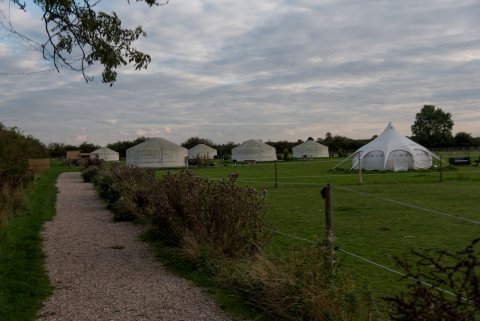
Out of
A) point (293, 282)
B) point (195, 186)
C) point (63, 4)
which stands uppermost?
point (63, 4)

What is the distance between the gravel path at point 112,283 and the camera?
5461 millimetres

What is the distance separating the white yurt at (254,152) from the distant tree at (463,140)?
4361 centimetres

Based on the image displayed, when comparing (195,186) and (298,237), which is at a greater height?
(195,186)

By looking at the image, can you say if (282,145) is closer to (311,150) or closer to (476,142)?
(311,150)

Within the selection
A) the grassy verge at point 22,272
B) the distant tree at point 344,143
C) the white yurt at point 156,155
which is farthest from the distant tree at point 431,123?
the grassy verge at point 22,272

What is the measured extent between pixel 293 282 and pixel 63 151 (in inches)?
4259

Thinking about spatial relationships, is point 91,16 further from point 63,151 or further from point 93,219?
point 63,151

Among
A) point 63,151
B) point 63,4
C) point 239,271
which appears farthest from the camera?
point 63,151

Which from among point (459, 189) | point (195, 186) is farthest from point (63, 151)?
point (195, 186)

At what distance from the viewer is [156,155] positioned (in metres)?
61.0

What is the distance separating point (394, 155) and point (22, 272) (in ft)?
116

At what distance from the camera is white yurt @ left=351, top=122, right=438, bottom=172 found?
39188 millimetres

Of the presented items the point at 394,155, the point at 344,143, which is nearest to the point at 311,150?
the point at 344,143

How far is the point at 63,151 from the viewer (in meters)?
107
